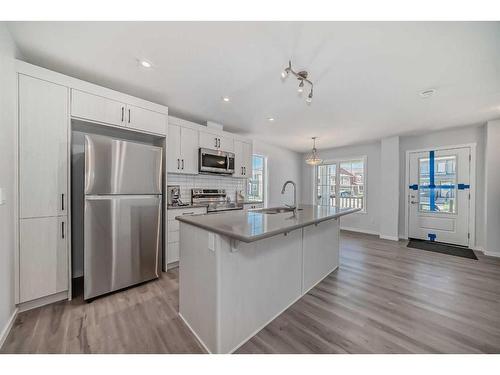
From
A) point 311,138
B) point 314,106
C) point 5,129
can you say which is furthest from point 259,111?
point 5,129

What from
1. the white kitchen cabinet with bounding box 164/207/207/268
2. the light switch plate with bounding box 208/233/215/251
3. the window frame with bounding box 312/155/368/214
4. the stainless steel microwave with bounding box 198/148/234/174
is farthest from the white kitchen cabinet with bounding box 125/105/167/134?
the window frame with bounding box 312/155/368/214

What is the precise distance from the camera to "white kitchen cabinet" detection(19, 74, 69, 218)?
5.87ft

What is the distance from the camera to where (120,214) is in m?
2.19

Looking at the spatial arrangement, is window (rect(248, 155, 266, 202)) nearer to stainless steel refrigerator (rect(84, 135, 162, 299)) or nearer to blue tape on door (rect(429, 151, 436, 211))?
stainless steel refrigerator (rect(84, 135, 162, 299))

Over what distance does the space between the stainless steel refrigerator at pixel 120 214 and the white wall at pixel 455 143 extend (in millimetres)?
5354

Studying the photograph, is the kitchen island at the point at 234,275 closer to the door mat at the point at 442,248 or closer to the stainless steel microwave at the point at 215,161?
the stainless steel microwave at the point at 215,161

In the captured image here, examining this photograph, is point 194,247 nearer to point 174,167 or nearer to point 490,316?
point 174,167

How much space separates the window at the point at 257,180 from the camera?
5250 mm

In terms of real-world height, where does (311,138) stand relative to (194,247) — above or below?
above

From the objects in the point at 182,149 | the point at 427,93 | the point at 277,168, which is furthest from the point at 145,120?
the point at 277,168
